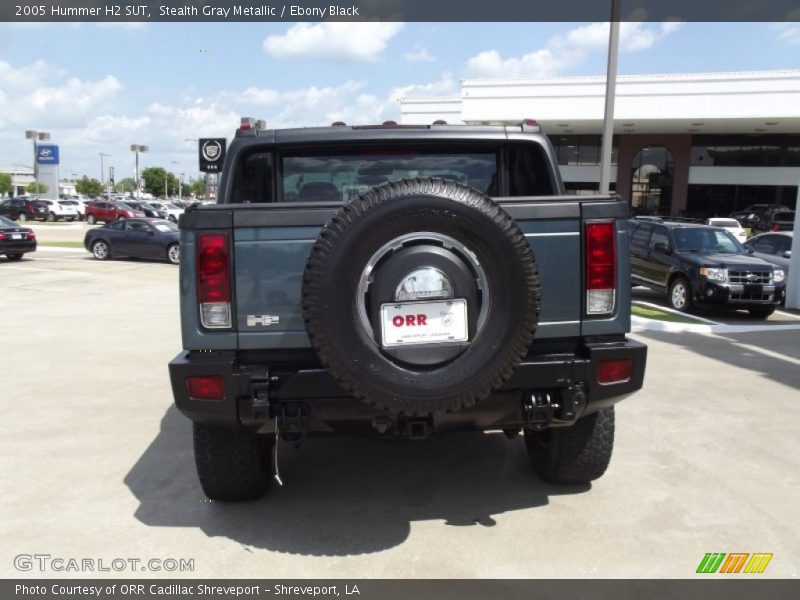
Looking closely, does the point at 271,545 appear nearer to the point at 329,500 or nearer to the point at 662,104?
the point at 329,500

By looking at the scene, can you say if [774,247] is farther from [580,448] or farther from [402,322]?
[402,322]

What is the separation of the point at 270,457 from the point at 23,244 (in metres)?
19.1

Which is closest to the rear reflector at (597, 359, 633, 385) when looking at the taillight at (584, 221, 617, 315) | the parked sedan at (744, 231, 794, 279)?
the taillight at (584, 221, 617, 315)

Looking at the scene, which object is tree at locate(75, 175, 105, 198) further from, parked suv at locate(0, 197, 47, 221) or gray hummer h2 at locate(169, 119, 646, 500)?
gray hummer h2 at locate(169, 119, 646, 500)

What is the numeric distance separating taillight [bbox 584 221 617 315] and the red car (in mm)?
44283

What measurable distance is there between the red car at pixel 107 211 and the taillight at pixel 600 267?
44.3 metres

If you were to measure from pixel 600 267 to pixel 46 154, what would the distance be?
87704mm

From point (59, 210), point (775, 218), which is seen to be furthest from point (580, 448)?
point (59, 210)

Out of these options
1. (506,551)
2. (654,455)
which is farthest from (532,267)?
(654,455)

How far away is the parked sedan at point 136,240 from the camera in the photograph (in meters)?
21.1

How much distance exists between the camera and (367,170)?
167 inches

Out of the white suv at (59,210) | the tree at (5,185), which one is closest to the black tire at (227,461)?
the white suv at (59,210)

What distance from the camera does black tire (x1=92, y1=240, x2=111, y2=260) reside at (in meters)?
21.6

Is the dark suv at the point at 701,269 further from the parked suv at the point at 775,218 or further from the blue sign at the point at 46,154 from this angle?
the blue sign at the point at 46,154
